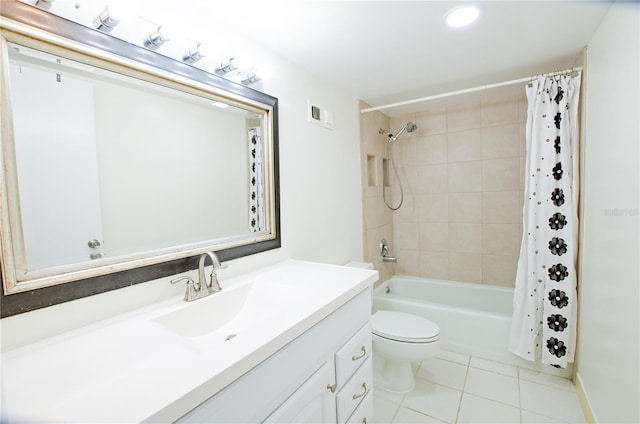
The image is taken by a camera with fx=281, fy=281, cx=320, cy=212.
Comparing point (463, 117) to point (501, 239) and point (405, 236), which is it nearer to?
point (501, 239)

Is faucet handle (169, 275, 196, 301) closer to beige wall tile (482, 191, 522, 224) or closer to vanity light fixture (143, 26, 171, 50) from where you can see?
vanity light fixture (143, 26, 171, 50)

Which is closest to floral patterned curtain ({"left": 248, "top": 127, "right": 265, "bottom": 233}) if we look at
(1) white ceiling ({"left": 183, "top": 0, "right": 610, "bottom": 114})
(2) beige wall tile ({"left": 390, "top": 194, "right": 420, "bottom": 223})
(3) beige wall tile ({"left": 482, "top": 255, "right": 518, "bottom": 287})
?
(1) white ceiling ({"left": 183, "top": 0, "right": 610, "bottom": 114})

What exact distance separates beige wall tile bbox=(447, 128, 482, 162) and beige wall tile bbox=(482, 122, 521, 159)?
0.05 m

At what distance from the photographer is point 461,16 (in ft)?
4.45

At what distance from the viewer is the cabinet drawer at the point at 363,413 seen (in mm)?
1198

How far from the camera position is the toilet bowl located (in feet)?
5.77

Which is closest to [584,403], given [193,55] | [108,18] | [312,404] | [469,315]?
[469,315]

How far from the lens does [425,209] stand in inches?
118

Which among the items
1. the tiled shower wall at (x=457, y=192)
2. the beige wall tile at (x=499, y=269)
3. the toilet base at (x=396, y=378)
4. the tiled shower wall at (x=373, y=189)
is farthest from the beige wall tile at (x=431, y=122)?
the toilet base at (x=396, y=378)

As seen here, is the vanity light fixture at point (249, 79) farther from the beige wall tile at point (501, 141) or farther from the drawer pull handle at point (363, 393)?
the beige wall tile at point (501, 141)

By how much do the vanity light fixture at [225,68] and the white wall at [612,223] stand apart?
5.38 feet

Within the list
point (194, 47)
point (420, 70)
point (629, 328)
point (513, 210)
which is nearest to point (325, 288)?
point (194, 47)

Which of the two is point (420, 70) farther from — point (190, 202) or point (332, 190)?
point (190, 202)

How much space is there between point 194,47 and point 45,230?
87cm
